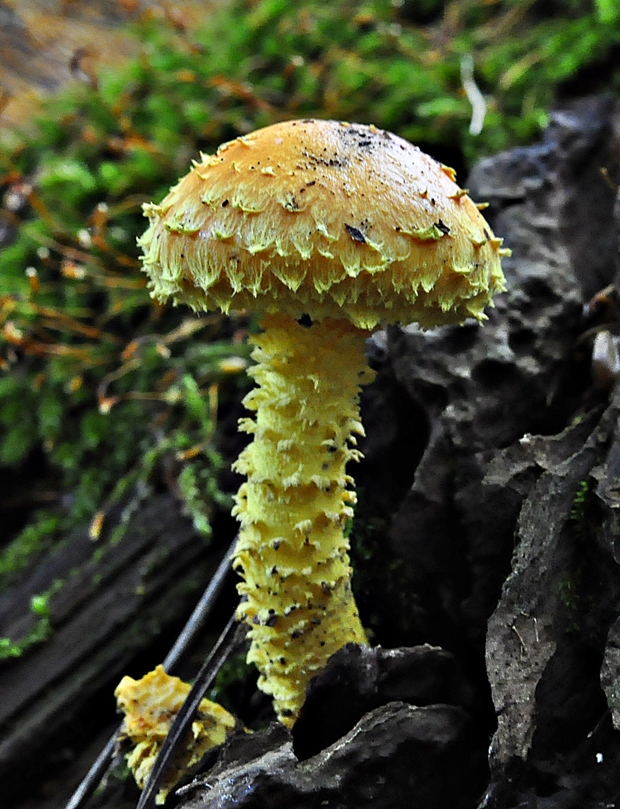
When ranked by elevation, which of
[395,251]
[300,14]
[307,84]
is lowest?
[395,251]

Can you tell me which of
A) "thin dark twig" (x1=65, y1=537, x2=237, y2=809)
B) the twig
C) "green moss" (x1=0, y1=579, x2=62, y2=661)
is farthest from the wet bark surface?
the twig

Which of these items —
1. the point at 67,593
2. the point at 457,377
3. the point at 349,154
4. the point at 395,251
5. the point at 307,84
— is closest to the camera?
the point at 395,251

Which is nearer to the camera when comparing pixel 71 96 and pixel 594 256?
→ pixel 594 256

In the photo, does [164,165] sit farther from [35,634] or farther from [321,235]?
[321,235]

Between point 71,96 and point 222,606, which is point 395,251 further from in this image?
point 71,96

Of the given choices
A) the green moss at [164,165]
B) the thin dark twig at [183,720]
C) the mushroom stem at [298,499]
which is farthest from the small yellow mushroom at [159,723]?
the green moss at [164,165]

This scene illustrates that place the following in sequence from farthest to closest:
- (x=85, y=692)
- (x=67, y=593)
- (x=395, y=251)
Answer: (x=67, y=593)
(x=85, y=692)
(x=395, y=251)

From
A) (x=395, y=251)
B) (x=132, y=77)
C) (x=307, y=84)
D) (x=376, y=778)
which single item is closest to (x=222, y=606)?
(x=376, y=778)

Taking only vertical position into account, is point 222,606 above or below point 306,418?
below

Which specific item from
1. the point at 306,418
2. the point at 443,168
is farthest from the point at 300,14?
the point at 306,418
